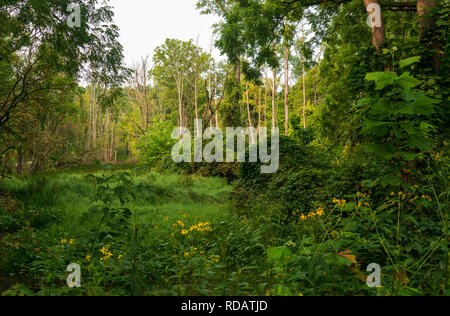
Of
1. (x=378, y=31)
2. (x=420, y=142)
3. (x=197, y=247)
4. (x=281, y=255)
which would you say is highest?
(x=378, y=31)

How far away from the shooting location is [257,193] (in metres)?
7.46

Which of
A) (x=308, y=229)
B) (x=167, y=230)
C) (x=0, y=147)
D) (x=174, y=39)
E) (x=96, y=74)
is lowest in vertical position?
(x=167, y=230)

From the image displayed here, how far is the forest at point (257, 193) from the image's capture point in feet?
6.14

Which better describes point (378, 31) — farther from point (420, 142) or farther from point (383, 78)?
point (420, 142)

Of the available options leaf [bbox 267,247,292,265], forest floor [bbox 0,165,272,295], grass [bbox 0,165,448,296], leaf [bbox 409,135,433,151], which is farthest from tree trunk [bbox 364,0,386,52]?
leaf [bbox 267,247,292,265]

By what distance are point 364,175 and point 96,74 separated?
21.4 ft

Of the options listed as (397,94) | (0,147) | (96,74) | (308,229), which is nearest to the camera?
(397,94)

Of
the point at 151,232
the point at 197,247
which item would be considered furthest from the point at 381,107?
the point at 151,232

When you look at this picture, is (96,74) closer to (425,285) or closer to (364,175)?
(364,175)

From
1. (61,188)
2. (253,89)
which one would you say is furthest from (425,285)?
(253,89)

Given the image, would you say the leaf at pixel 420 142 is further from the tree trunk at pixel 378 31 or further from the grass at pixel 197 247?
the tree trunk at pixel 378 31

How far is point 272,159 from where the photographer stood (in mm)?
8352

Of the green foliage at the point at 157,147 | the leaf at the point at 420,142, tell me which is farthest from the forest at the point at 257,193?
the green foliage at the point at 157,147

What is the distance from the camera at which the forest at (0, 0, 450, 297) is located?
1.87 metres
